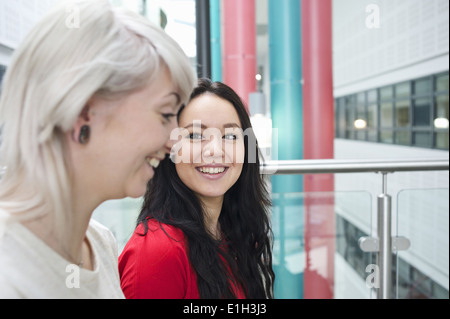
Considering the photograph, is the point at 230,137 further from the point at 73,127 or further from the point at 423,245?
the point at 423,245

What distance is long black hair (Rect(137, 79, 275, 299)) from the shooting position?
110 cm

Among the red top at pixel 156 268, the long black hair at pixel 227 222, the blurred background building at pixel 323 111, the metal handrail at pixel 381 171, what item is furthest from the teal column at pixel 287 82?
the red top at pixel 156 268

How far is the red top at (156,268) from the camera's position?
1014mm

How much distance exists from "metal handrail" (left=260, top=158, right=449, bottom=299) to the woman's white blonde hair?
5.22ft

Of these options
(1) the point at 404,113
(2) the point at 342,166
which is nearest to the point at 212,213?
(2) the point at 342,166

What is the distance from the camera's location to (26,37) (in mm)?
560

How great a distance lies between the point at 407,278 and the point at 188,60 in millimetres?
2264

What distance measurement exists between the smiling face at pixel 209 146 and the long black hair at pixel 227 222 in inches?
1.6

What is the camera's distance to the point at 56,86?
21.2 inches

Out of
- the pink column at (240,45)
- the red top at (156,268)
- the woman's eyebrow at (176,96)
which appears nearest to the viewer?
the woman's eyebrow at (176,96)

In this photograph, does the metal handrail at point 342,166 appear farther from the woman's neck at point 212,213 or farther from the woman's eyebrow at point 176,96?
the woman's eyebrow at point 176,96

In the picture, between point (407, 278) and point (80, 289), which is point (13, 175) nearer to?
point (80, 289)

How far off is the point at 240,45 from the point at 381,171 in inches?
90.0
